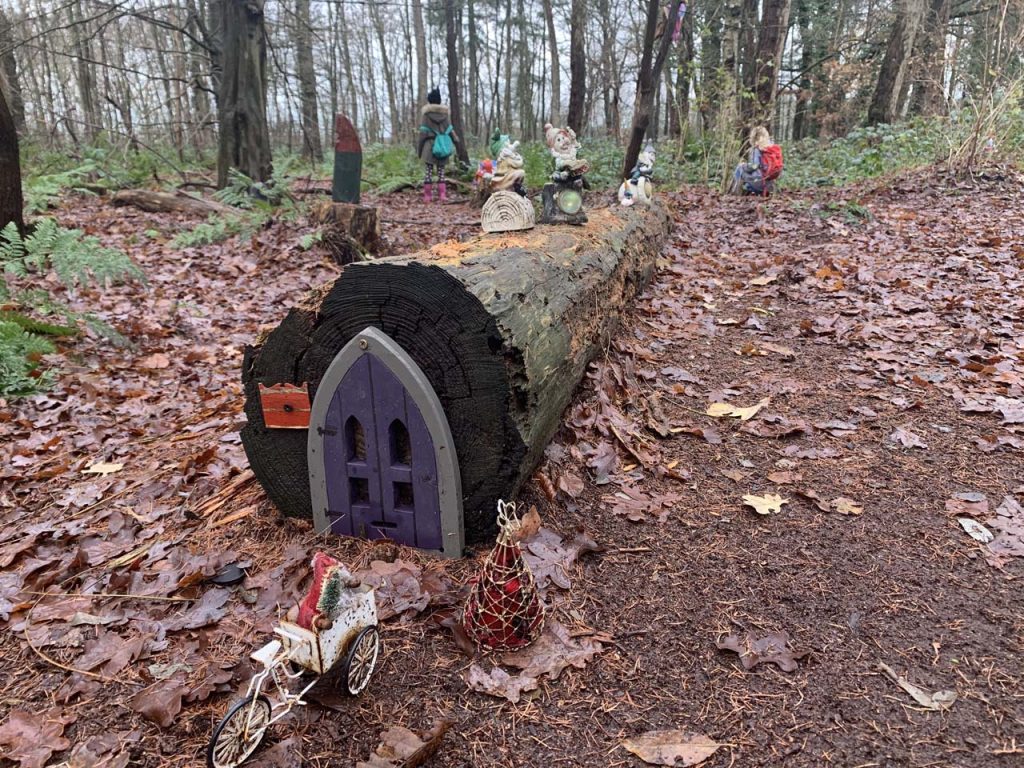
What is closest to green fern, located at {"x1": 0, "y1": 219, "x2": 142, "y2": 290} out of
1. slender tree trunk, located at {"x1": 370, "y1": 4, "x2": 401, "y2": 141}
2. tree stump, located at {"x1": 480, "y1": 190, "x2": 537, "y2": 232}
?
tree stump, located at {"x1": 480, "y1": 190, "x2": 537, "y2": 232}

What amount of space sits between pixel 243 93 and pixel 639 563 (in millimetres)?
9531

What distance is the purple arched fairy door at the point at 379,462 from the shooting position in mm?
2350

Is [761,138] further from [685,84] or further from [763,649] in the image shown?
[763,649]

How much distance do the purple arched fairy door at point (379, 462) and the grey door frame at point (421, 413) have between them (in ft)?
0.07

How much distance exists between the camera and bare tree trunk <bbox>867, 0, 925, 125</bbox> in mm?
14289

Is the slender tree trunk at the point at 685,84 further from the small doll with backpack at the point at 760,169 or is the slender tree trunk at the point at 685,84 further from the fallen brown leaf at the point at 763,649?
the fallen brown leaf at the point at 763,649

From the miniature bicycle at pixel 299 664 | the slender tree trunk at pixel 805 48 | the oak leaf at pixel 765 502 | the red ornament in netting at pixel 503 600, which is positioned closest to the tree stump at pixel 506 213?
the oak leaf at pixel 765 502

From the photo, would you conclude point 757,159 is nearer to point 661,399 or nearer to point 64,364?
point 661,399

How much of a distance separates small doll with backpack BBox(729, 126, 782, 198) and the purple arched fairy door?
31.8ft

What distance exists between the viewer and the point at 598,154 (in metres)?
15.4

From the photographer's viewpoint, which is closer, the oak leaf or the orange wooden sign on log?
the orange wooden sign on log

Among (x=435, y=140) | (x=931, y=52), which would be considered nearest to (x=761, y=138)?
(x=435, y=140)

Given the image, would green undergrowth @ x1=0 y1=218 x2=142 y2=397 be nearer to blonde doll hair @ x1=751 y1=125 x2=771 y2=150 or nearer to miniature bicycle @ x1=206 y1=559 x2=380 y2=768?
miniature bicycle @ x1=206 y1=559 x2=380 y2=768

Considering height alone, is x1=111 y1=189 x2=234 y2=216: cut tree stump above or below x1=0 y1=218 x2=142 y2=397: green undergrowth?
above
